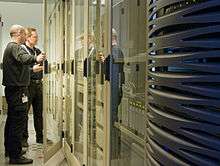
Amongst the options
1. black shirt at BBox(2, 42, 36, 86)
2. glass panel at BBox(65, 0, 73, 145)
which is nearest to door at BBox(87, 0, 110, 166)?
glass panel at BBox(65, 0, 73, 145)

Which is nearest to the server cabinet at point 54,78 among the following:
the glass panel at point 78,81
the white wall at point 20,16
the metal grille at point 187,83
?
the glass panel at point 78,81

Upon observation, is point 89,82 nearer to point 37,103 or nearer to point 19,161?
point 19,161

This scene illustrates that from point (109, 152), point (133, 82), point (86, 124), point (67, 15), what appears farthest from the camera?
point (67, 15)

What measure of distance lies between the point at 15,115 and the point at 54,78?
4.44 feet

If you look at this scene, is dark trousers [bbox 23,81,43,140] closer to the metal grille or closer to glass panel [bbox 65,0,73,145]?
glass panel [bbox 65,0,73,145]

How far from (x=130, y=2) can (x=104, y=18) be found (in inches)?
9.6

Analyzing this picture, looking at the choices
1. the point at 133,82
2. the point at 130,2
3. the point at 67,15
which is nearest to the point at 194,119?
the point at 133,82

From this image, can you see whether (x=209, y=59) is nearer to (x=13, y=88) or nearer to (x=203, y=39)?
(x=203, y=39)

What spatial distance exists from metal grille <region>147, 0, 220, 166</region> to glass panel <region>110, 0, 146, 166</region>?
3.17 feet

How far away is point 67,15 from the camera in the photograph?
4363 millimetres

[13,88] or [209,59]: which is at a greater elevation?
[209,59]

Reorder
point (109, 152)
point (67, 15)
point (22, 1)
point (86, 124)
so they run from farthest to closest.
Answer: point (22, 1) → point (67, 15) → point (86, 124) → point (109, 152)

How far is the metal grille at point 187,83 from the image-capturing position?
733 mm

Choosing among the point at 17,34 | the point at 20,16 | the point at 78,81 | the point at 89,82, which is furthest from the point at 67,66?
the point at 20,16
